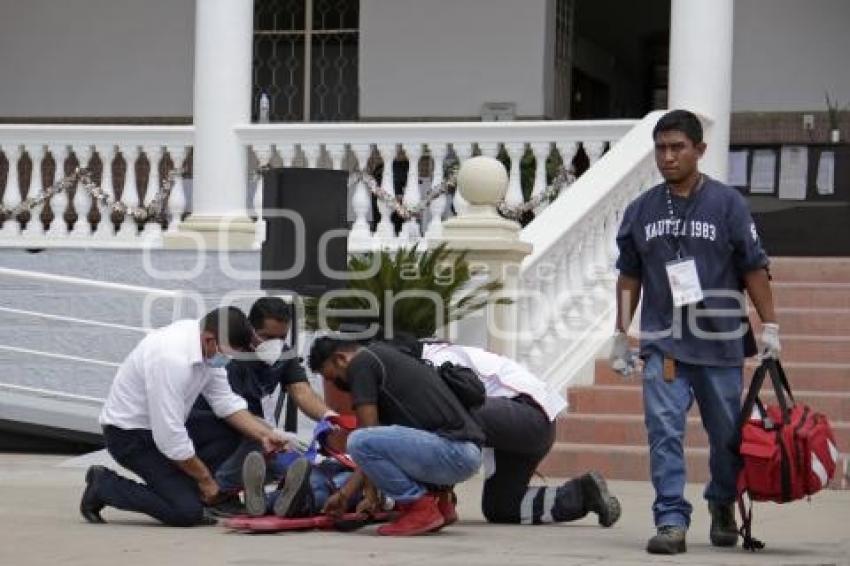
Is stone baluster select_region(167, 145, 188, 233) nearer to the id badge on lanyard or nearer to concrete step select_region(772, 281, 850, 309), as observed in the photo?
concrete step select_region(772, 281, 850, 309)

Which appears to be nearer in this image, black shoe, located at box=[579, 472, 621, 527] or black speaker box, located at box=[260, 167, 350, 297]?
black shoe, located at box=[579, 472, 621, 527]

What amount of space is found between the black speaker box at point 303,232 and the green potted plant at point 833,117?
701cm

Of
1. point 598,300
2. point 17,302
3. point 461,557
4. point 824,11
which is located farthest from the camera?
point 824,11

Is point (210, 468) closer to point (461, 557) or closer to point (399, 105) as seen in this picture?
point (461, 557)

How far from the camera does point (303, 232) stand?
12.2 meters

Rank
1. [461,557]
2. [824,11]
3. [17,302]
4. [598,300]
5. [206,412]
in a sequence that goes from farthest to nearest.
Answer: [824,11], [17,302], [598,300], [206,412], [461,557]

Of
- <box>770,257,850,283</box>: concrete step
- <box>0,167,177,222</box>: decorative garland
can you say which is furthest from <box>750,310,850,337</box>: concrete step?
<box>0,167,177,222</box>: decorative garland

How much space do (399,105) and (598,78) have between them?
8.73 feet

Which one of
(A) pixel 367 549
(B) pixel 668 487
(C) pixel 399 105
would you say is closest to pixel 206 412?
(A) pixel 367 549

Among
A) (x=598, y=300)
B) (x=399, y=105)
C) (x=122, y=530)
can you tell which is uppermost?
(x=399, y=105)

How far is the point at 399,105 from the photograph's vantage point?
19.8m

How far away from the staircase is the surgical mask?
3.44 metres

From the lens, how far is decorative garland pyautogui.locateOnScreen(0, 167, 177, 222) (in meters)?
17.0

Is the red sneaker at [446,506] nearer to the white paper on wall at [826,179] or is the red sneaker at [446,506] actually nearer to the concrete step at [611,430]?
the concrete step at [611,430]
